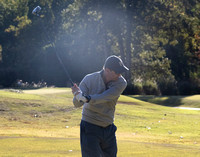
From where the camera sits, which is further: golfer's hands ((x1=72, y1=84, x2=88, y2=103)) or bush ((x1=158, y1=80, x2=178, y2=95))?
bush ((x1=158, y1=80, x2=178, y2=95))

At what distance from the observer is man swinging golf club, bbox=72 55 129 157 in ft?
18.7

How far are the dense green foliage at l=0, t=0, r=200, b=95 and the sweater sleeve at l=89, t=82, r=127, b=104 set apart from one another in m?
32.5

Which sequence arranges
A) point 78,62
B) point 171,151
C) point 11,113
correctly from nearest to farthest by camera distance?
point 171,151 → point 11,113 → point 78,62

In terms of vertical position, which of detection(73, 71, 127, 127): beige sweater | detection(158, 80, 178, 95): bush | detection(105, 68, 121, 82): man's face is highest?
detection(105, 68, 121, 82): man's face

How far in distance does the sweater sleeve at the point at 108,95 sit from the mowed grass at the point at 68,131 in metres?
3.51

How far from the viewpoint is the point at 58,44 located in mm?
54281

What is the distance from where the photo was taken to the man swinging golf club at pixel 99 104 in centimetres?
571

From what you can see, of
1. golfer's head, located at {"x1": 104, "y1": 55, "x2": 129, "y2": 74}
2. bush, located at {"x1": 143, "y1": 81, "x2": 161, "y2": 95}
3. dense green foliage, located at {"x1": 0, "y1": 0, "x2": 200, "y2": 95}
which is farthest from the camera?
dense green foliage, located at {"x1": 0, "y1": 0, "x2": 200, "y2": 95}

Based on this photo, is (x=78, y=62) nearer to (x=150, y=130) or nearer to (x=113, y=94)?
(x=150, y=130)

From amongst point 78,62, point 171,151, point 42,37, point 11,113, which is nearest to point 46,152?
point 171,151

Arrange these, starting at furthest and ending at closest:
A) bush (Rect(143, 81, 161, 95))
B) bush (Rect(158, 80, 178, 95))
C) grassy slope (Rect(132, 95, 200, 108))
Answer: bush (Rect(143, 81, 161, 95)) < bush (Rect(158, 80, 178, 95)) < grassy slope (Rect(132, 95, 200, 108))

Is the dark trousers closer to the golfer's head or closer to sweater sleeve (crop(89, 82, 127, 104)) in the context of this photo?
sweater sleeve (crop(89, 82, 127, 104))

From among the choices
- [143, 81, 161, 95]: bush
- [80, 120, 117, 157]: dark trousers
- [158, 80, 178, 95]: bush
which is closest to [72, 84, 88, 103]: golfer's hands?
[80, 120, 117, 157]: dark trousers

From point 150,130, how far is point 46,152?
7103 millimetres
